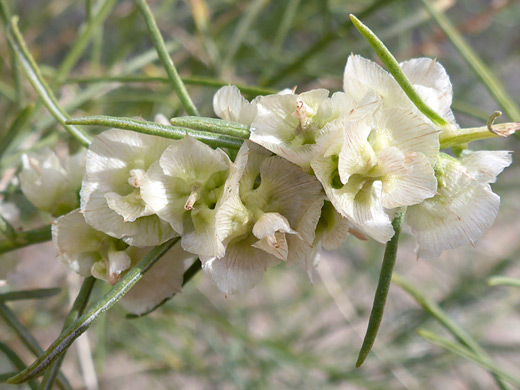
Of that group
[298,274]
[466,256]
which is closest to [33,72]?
[298,274]

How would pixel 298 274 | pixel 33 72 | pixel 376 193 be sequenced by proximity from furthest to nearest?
pixel 298 274
pixel 33 72
pixel 376 193

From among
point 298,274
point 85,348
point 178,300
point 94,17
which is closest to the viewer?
point 94,17

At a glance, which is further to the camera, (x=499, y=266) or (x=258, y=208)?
(x=499, y=266)

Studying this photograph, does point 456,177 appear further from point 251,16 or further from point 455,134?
point 251,16

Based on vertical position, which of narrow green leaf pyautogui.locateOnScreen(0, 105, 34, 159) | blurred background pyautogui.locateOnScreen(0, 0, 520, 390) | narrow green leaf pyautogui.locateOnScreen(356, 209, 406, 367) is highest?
narrow green leaf pyautogui.locateOnScreen(0, 105, 34, 159)

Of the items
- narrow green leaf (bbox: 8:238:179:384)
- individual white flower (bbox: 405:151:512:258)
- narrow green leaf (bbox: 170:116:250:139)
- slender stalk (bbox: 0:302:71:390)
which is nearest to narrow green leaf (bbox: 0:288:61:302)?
slender stalk (bbox: 0:302:71:390)

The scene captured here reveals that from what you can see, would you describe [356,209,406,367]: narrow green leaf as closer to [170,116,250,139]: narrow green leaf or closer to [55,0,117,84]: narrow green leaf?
[170,116,250,139]: narrow green leaf

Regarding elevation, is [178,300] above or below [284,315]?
above

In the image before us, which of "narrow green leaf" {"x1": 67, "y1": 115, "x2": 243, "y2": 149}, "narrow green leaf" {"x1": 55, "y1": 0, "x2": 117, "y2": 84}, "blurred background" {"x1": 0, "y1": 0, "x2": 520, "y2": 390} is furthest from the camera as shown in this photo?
"blurred background" {"x1": 0, "y1": 0, "x2": 520, "y2": 390}
